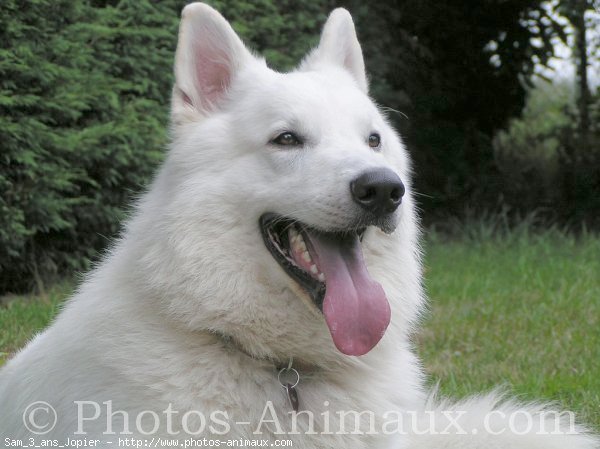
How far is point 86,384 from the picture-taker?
319 cm

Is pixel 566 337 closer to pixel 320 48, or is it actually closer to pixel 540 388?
pixel 540 388

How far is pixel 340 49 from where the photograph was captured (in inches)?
159

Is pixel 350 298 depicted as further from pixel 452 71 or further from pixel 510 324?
pixel 452 71

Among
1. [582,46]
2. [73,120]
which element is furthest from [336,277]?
[582,46]

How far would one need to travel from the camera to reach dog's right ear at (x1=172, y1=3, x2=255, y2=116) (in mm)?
3570

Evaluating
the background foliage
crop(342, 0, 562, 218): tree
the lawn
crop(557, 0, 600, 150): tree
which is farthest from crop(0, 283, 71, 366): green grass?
crop(557, 0, 600, 150): tree

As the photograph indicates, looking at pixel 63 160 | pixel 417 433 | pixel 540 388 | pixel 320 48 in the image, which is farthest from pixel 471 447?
pixel 63 160

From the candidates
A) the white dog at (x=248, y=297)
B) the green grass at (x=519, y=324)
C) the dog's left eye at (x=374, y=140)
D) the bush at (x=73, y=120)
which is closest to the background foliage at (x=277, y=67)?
the bush at (x=73, y=120)

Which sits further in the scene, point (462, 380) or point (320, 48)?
point (462, 380)

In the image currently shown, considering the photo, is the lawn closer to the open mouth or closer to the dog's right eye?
the open mouth

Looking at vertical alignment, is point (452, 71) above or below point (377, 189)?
below

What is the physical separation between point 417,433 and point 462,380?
→ 1.31 m

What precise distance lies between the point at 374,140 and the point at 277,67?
5.59m

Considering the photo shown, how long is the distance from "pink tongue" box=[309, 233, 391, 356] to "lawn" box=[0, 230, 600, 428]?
1556 mm
